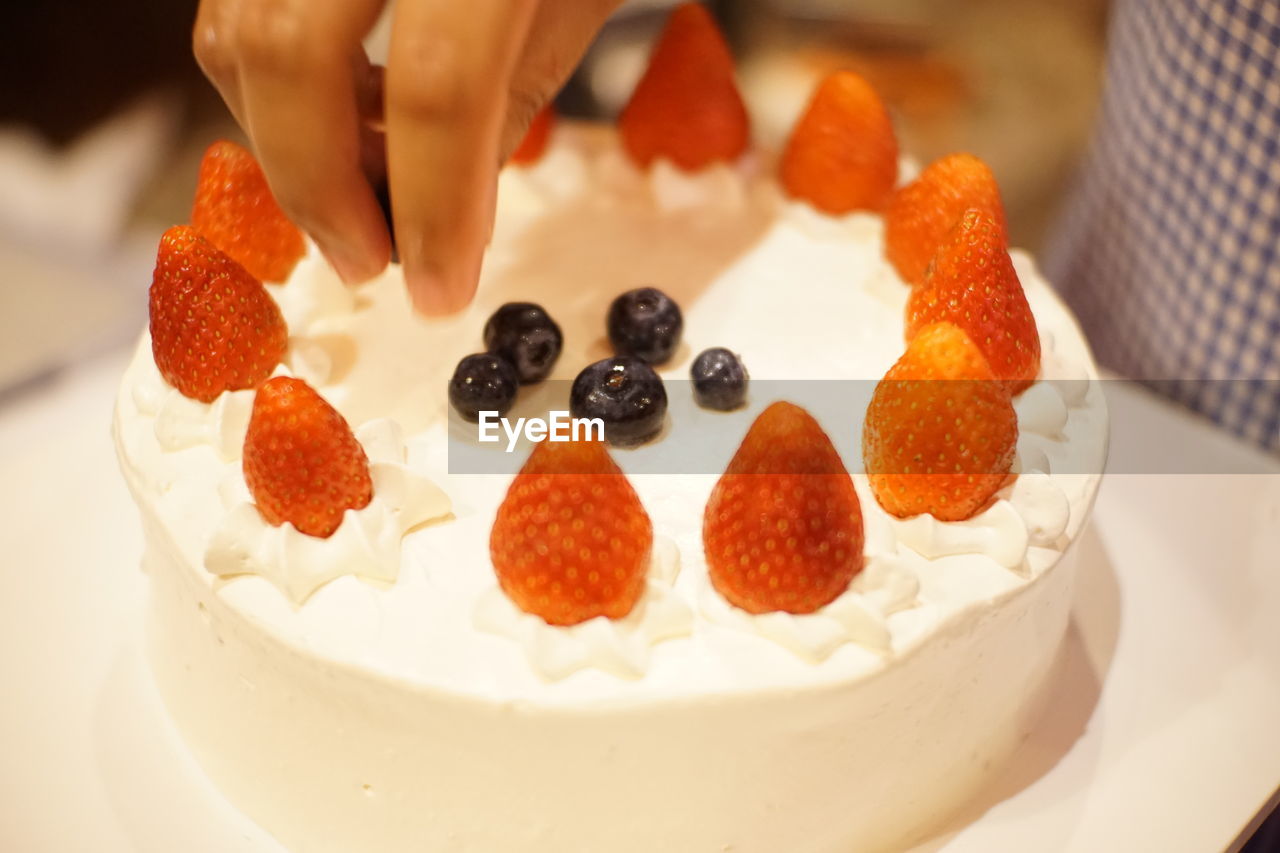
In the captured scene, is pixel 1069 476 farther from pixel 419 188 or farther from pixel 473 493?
pixel 419 188

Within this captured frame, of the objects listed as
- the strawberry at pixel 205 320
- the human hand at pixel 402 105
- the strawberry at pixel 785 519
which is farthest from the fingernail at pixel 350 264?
the strawberry at pixel 785 519

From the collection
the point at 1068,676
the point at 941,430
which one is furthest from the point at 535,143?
the point at 1068,676

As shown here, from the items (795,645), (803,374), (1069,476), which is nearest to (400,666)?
(795,645)

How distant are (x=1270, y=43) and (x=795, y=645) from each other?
1154 mm

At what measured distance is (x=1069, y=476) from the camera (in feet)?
4.48

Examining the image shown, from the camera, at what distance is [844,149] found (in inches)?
68.8

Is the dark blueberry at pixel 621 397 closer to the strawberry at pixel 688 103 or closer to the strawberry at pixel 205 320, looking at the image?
the strawberry at pixel 205 320

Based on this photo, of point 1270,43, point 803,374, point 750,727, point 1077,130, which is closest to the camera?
point 750,727

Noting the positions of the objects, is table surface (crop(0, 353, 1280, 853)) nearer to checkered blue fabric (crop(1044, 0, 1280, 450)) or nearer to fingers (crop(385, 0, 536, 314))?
checkered blue fabric (crop(1044, 0, 1280, 450))

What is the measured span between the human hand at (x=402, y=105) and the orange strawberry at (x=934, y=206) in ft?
1.64

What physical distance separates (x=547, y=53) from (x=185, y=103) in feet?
6.89

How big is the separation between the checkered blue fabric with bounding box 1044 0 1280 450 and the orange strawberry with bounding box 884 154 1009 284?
18.5 inches

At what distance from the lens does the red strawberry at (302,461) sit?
1187mm

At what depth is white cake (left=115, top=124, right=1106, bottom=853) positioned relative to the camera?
1146mm
